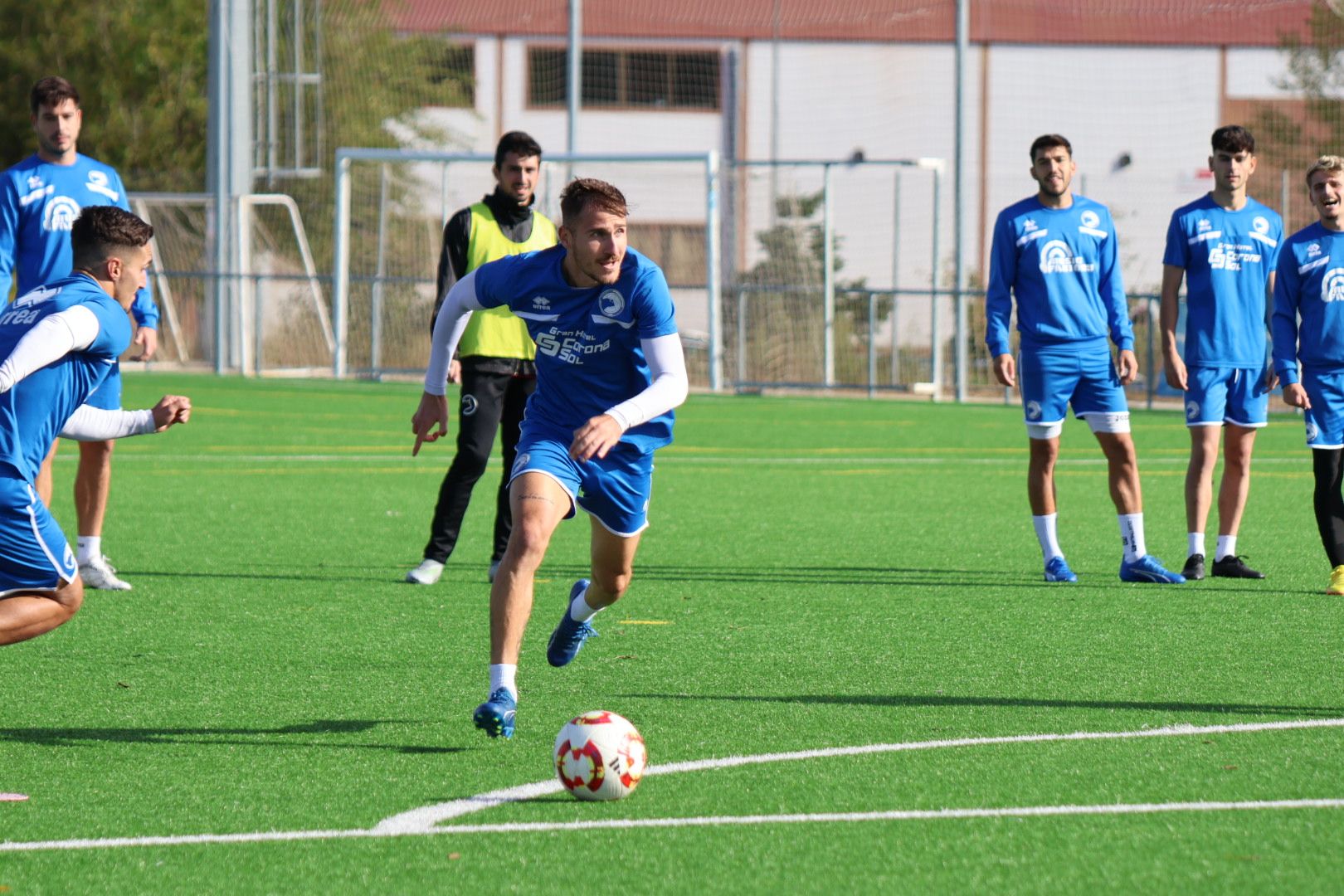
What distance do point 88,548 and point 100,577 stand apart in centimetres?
18

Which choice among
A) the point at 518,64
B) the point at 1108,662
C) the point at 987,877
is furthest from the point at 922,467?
the point at 518,64

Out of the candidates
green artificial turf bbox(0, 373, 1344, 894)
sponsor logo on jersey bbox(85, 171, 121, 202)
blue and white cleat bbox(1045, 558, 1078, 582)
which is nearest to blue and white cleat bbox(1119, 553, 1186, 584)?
green artificial turf bbox(0, 373, 1344, 894)

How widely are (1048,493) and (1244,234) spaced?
1.56 metres

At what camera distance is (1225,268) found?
30.9ft

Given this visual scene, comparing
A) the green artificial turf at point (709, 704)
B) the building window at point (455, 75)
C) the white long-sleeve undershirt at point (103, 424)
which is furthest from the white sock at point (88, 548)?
the building window at point (455, 75)

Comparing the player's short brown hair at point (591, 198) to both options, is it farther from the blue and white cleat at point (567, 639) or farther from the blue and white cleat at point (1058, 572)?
the blue and white cleat at point (1058, 572)

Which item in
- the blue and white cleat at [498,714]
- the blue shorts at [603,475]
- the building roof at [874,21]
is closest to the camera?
the blue and white cleat at [498,714]

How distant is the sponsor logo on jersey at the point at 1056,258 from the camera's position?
30.8 ft

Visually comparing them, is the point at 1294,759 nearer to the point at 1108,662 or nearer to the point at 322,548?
the point at 1108,662

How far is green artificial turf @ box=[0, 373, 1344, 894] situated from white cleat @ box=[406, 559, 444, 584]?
7.1 inches

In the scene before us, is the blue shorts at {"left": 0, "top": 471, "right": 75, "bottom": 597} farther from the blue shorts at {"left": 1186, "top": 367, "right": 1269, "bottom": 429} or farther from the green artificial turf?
the blue shorts at {"left": 1186, "top": 367, "right": 1269, "bottom": 429}

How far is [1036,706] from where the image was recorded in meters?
6.27

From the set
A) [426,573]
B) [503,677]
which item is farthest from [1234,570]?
[503,677]

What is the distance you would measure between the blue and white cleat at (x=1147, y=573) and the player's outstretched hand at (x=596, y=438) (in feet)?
14.0
